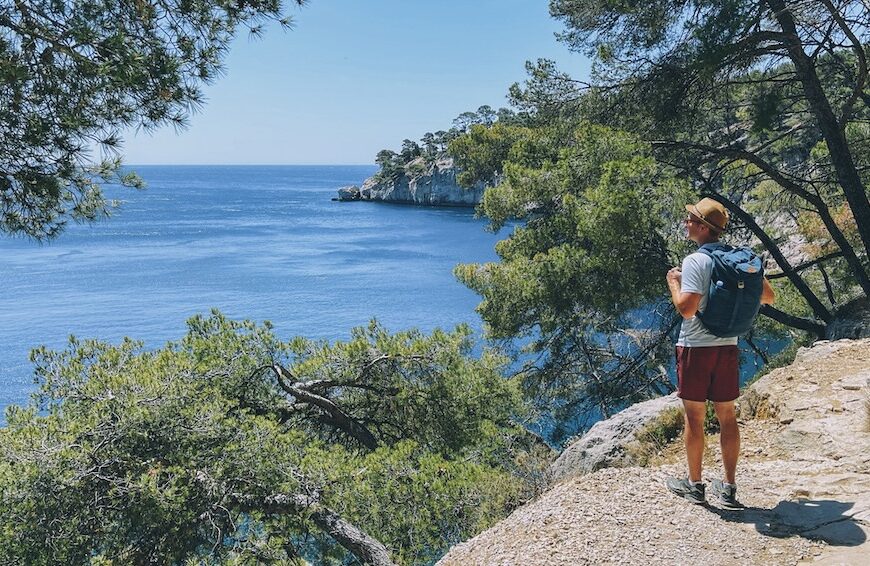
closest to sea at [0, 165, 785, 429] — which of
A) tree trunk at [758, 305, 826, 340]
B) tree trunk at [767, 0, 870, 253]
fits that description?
tree trunk at [758, 305, 826, 340]

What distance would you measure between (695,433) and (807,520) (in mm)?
693

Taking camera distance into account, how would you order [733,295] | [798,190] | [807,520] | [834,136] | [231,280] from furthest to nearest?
[231,280] < [798,190] < [834,136] < [807,520] < [733,295]

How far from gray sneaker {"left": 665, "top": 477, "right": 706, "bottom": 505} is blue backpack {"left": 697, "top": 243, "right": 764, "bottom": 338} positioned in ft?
3.25

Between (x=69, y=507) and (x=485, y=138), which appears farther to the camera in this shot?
(x=485, y=138)

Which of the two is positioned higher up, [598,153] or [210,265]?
[598,153]

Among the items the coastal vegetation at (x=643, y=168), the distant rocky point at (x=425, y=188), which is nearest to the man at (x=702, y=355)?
the coastal vegetation at (x=643, y=168)

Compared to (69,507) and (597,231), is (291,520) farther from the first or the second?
(597,231)

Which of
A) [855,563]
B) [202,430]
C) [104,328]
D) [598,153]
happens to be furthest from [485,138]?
[855,563]

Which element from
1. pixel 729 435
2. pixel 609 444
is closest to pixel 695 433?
pixel 729 435

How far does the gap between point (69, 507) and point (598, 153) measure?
26.3 feet

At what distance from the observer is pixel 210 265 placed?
1570 inches

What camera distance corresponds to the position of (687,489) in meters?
3.68

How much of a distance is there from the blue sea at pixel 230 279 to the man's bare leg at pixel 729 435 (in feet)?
30.8

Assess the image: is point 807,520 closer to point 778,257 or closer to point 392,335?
point 392,335
